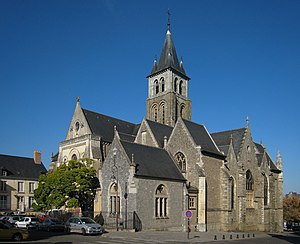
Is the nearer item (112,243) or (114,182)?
(112,243)

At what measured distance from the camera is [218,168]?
40.1 metres

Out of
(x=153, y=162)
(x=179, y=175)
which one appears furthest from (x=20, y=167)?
(x=179, y=175)

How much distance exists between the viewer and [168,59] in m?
62.4

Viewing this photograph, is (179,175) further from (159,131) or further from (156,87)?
(156,87)

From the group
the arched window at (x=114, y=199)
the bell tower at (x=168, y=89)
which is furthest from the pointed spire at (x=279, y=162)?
the arched window at (x=114, y=199)

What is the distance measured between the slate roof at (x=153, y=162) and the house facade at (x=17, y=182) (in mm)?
33673

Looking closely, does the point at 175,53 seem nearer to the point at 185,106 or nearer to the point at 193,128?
the point at 185,106

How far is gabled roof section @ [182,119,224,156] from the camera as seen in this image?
39.3 metres

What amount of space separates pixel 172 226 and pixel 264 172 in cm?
1865

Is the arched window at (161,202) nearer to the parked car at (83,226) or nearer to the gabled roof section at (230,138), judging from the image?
the parked car at (83,226)

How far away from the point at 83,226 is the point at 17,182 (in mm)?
40748

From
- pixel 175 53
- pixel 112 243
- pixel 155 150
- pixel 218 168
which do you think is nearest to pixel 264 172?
pixel 218 168

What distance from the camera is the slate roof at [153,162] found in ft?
111

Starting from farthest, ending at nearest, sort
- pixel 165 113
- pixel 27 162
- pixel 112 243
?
pixel 27 162, pixel 165 113, pixel 112 243
